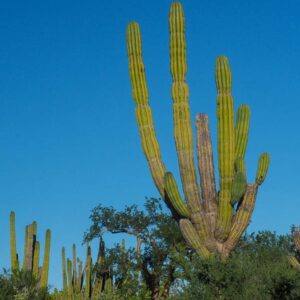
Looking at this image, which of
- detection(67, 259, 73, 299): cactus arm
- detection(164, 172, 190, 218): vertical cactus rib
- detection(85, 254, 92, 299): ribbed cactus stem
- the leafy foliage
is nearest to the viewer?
the leafy foliage

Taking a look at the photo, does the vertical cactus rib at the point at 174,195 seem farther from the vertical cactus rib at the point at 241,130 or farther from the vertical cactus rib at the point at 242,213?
the vertical cactus rib at the point at 241,130

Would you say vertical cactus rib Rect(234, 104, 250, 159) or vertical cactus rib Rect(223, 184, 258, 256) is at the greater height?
vertical cactus rib Rect(234, 104, 250, 159)

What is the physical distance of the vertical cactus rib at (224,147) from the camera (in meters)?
20.2

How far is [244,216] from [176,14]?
235 inches

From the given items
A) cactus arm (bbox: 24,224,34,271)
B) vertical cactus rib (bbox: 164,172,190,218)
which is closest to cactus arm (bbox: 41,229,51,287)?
cactus arm (bbox: 24,224,34,271)

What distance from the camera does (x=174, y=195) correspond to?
20.1m

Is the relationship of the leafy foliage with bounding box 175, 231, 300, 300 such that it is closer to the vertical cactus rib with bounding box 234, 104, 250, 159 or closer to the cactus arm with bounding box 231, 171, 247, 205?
the cactus arm with bounding box 231, 171, 247, 205

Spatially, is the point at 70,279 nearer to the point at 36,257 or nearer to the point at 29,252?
the point at 36,257

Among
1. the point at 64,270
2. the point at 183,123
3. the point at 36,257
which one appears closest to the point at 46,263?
the point at 36,257

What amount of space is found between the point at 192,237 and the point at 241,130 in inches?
138

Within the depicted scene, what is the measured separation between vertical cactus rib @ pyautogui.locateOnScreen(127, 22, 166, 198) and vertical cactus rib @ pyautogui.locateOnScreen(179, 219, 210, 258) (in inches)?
50.0

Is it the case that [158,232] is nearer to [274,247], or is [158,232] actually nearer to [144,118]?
[274,247]

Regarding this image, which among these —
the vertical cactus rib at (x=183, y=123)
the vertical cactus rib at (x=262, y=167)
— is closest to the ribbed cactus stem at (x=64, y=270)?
the vertical cactus rib at (x=183, y=123)

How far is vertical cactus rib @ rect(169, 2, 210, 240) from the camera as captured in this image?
2022 centimetres
